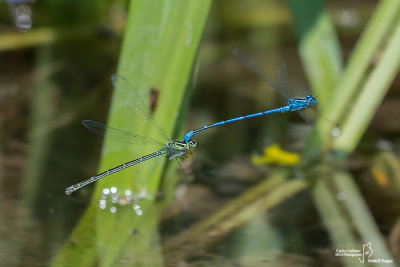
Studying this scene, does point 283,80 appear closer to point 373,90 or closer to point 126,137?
point 373,90

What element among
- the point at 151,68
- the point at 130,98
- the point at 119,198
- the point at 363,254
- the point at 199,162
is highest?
the point at 199,162

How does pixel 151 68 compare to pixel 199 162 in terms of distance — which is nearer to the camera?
pixel 151 68

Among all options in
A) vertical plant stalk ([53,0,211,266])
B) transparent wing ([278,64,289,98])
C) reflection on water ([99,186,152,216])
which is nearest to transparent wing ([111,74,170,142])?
vertical plant stalk ([53,0,211,266])

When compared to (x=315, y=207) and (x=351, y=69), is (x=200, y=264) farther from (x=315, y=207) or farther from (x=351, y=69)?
(x=351, y=69)

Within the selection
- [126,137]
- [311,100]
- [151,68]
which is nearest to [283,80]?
[311,100]

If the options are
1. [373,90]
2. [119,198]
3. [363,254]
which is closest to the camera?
[363,254]

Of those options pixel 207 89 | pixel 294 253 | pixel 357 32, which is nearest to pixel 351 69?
pixel 294 253

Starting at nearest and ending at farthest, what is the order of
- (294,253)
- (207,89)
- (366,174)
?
1. (294,253)
2. (366,174)
3. (207,89)
